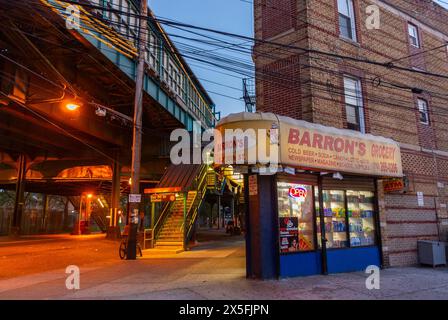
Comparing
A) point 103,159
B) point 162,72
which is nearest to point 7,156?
point 103,159

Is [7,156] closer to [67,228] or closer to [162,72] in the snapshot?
[67,228]

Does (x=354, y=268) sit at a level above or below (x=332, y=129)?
below

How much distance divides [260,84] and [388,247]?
7213mm

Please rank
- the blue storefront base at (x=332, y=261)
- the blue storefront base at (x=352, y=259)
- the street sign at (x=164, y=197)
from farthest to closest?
the street sign at (x=164, y=197) → the blue storefront base at (x=352, y=259) → the blue storefront base at (x=332, y=261)

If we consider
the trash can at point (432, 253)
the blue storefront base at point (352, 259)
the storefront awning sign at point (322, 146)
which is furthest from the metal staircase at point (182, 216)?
the trash can at point (432, 253)

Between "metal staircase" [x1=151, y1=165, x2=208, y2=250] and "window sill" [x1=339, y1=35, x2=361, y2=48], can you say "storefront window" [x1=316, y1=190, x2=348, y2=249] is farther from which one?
"metal staircase" [x1=151, y1=165, x2=208, y2=250]

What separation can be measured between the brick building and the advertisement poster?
3.59m

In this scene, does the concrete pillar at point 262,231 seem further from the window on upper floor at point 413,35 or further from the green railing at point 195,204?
the window on upper floor at point 413,35

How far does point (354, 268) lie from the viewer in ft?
36.7

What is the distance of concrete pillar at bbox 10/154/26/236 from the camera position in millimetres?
31519

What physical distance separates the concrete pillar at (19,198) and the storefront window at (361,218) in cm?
2961

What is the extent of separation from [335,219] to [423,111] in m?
7.28

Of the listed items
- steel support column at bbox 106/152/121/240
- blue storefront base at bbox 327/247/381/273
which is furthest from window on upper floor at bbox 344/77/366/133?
steel support column at bbox 106/152/121/240

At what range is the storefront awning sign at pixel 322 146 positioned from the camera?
9.51 metres
